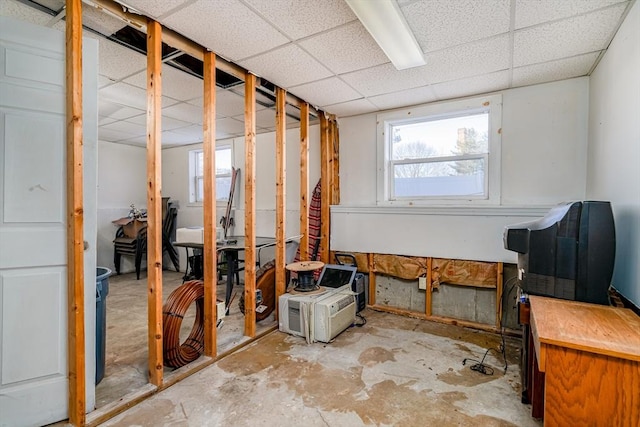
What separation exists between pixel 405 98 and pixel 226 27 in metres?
2.09

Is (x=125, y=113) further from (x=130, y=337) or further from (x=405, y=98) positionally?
(x=405, y=98)

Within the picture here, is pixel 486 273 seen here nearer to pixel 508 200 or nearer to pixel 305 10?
pixel 508 200

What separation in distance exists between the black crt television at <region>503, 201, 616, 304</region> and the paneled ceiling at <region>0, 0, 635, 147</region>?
127 centimetres

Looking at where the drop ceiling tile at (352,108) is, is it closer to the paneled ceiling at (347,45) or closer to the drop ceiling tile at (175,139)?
the paneled ceiling at (347,45)

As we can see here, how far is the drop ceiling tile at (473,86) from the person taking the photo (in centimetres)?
292

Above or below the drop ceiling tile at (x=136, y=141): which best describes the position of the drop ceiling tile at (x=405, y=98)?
above

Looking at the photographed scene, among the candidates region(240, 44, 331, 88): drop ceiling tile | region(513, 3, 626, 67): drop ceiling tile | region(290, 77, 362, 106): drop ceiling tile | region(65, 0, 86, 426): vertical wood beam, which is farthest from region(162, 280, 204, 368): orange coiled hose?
region(513, 3, 626, 67): drop ceiling tile

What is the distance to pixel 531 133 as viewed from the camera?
313 cm

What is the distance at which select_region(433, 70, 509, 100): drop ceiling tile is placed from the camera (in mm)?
2920

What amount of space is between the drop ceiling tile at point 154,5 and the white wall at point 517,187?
273 centimetres

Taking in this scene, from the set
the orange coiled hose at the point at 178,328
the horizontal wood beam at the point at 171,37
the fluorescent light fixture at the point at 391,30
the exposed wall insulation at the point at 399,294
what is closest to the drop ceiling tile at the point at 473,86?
the fluorescent light fixture at the point at 391,30

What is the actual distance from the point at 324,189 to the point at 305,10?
2.37 metres

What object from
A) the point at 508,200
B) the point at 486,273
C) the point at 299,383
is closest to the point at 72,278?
the point at 299,383

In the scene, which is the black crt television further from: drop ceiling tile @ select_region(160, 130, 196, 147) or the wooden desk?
drop ceiling tile @ select_region(160, 130, 196, 147)
